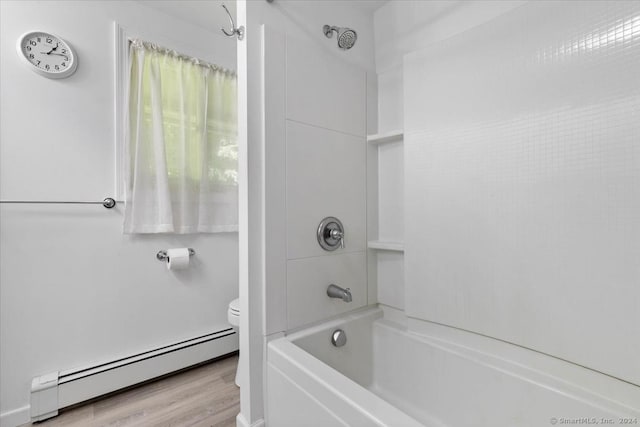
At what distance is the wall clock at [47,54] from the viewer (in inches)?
58.4

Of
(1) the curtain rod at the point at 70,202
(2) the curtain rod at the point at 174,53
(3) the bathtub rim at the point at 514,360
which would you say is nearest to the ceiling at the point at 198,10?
(2) the curtain rod at the point at 174,53

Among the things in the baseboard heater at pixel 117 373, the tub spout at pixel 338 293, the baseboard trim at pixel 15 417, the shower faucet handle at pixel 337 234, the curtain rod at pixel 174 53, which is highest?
the curtain rod at pixel 174 53

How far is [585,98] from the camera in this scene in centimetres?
93

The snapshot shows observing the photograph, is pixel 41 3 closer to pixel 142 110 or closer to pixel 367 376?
pixel 142 110

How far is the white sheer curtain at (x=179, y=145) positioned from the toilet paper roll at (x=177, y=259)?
0.15 metres

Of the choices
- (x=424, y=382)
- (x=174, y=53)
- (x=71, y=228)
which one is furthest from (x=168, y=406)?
(x=174, y=53)

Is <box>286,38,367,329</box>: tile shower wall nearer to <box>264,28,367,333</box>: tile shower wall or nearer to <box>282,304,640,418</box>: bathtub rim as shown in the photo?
<box>264,28,367,333</box>: tile shower wall

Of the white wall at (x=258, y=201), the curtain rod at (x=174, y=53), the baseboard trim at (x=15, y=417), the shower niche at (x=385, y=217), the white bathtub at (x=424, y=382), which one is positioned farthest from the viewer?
the curtain rod at (x=174, y=53)

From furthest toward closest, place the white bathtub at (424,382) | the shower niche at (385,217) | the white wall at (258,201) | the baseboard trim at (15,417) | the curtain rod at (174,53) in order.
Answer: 1. the curtain rod at (174,53)
2. the shower niche at (385,217)
3. the baseboard trim at (15,417)
4. the white wall at (258,201)
5. the white bathtub at (424,382)

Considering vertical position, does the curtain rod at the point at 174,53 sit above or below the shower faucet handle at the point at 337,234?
above

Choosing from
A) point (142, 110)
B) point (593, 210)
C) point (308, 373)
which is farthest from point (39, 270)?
point (593, 210)

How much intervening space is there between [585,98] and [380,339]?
4.24 ft

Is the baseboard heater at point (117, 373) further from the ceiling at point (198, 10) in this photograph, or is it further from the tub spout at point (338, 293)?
the ceiling at point (198, 10)

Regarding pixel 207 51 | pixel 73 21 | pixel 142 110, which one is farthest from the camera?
pixel 207 51
